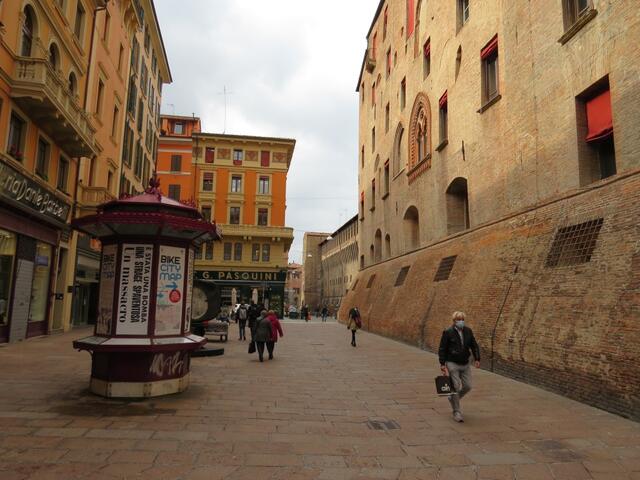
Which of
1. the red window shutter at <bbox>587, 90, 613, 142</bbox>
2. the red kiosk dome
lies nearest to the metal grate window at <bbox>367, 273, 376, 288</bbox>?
the red window shutter at <bbox>587, 90, 613, 142</bbox>

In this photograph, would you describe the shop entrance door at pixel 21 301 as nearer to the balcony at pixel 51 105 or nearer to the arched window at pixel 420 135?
the balcony at pixel 51 105

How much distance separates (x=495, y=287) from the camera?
40.6 feet

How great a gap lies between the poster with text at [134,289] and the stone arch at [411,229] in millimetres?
17923

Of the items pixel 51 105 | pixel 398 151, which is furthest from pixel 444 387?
pixel 398 151

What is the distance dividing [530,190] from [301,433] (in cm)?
983

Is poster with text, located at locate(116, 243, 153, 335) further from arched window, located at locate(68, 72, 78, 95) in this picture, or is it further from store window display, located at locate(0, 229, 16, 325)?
arched window, located at locate(68, 72, 78, 95)

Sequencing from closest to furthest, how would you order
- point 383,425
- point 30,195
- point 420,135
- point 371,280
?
point 383,425 → point 30,195 → point 420,135 → point 371,280

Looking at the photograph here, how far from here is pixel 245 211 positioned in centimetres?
4559

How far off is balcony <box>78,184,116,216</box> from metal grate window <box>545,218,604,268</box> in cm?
1809

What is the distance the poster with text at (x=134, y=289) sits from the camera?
783 centimetres

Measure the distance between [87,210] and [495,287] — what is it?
17.3 metres

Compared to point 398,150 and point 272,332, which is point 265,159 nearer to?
point 398,150

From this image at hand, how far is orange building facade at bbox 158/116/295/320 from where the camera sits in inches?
1718

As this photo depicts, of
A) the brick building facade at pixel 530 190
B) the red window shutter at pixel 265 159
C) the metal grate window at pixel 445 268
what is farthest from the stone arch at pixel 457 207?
the red window shutter at pixel 265 159
